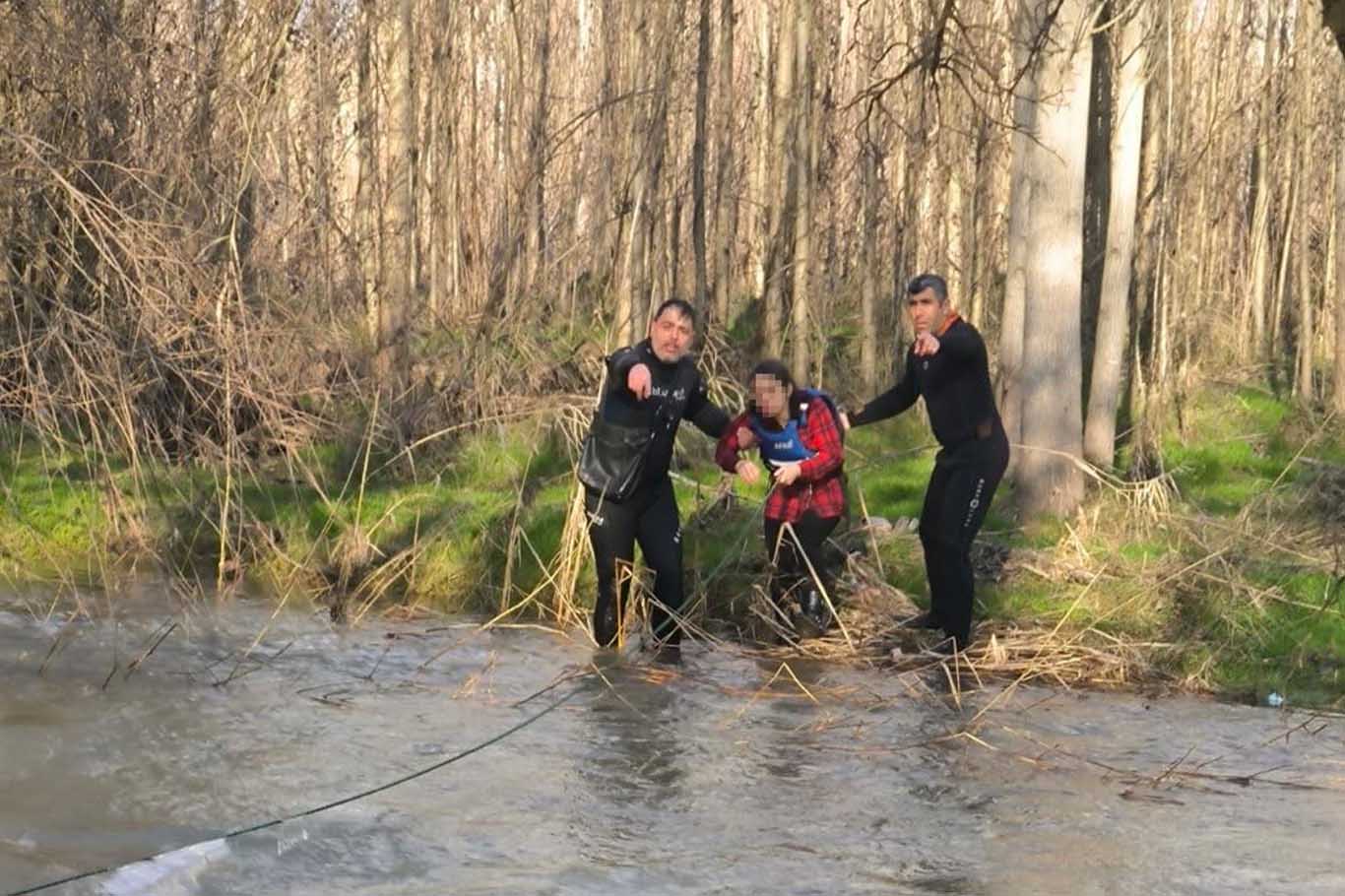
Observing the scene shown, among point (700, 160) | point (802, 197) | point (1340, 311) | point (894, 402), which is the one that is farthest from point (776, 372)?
point (1340, 311)

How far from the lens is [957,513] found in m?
9.15

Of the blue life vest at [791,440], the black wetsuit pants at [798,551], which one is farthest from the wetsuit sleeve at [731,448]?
the black wetsuit pants at [798,551]

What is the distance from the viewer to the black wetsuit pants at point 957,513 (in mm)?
9141

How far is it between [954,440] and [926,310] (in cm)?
74

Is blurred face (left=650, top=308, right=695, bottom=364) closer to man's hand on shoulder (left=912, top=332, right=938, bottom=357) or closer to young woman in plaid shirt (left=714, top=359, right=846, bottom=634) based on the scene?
young woman in plaid shirt (left=714, top=359, right=846, bottom=634)

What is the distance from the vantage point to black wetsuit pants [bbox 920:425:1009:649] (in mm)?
9141

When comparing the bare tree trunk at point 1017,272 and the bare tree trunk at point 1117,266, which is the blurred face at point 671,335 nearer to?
the bare tree trunk at point 1017,272

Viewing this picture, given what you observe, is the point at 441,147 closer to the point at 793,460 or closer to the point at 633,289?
the point at 633,289

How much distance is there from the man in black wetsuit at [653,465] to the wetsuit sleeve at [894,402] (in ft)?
2.55

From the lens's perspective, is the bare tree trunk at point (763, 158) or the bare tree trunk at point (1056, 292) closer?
the bare tree trunk at point (1056, 292)

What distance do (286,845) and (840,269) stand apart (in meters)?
14.8

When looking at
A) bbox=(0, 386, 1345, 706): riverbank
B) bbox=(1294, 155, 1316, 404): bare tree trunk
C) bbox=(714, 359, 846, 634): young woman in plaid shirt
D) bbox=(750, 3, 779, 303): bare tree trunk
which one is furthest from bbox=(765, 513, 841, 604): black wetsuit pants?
bbox=(1294, 155, 1316, 404): bare tree trunk

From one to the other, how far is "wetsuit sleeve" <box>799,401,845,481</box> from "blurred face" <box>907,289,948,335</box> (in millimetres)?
752

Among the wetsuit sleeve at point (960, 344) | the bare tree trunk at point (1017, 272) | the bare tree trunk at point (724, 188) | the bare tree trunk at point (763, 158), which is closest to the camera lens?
the wetsuit sleeve at point (960, 344)
